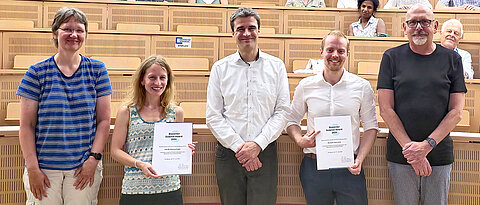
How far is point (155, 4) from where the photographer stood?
14.1 feet

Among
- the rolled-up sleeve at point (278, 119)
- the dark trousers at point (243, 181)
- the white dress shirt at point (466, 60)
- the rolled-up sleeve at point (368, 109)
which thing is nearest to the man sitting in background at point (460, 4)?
the white dress shirt at point (466, 60)

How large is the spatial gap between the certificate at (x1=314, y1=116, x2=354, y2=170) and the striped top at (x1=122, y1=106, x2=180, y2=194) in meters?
0.70

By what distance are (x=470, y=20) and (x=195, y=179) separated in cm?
372

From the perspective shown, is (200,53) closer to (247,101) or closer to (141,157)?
(247,101)

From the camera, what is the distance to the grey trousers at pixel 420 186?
1817 mm

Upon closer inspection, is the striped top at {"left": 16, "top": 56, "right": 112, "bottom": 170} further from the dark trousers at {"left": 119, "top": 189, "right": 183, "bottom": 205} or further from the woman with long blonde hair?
the dark trousers at {"left": 119, "top": 189, "right": 183, "bottom": 205}

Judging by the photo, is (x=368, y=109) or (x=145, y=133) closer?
(x=145, y=133)

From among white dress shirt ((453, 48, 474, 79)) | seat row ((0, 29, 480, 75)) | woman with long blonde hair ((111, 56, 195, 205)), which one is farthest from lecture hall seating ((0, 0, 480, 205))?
woman with long blonde hair ((111, 56, 195, 205))

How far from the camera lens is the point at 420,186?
6.08 feet

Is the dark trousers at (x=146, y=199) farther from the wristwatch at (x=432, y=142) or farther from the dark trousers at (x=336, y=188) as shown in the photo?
the wristwatch at (x=432, y=142)

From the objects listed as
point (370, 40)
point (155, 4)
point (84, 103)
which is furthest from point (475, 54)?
point (84, 103)

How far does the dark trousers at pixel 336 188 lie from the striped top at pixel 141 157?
0.65 meters

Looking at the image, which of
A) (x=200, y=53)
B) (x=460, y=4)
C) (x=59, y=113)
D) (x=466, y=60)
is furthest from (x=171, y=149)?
(x=460, y=4)

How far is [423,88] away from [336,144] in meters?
0.48
